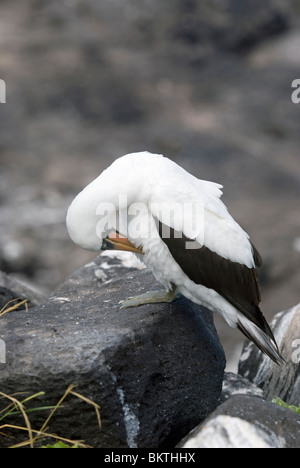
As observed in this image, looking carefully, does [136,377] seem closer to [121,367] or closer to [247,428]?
[121,367]

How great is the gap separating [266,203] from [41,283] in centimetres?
530

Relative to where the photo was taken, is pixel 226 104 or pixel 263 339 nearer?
pixel 263 339

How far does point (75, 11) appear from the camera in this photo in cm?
2109

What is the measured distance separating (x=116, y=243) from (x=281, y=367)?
2.09 m

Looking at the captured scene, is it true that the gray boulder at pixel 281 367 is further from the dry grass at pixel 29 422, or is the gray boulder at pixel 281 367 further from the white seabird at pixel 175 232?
the dry grass at pixel 29 422

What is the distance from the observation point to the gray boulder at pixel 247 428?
4336mm

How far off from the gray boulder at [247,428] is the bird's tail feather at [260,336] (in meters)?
0.98

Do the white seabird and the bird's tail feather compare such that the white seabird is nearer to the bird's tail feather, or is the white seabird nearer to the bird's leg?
the bird's tail feather

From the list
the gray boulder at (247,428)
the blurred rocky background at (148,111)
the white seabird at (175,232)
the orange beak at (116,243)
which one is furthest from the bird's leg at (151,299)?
the blurred rocky background at (148,111)

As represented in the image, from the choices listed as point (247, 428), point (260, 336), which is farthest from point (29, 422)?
point (260, 336)

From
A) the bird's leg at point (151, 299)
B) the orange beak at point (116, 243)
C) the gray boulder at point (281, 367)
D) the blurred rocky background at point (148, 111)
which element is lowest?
the gray boulder at point (281, 367)

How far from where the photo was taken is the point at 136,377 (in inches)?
195
